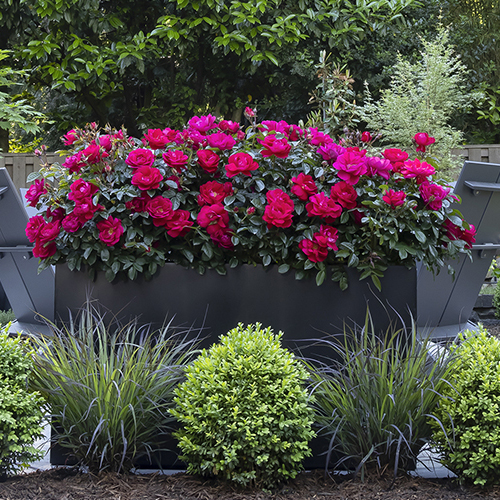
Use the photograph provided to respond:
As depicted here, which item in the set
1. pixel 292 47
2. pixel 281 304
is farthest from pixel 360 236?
pixel 292 47

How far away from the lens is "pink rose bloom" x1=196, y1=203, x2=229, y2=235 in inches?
87.7

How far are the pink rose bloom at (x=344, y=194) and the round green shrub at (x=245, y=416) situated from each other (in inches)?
28.1

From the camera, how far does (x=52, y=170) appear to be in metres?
2.51

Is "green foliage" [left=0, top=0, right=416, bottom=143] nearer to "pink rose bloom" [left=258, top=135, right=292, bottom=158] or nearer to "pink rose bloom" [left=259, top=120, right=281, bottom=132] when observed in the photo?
"pink rose bloom" [left=259, top=120, right=281, bottom=132]

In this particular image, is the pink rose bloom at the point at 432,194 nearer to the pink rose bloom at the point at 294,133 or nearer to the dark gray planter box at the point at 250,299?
the dark gray planter box at the point at 250,299

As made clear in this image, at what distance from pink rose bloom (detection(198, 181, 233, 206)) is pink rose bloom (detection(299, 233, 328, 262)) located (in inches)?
15.9

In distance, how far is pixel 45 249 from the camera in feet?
7.69

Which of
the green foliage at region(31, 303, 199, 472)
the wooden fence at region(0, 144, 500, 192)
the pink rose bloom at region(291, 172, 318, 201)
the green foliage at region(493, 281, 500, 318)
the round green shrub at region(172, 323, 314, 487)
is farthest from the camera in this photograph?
the wooden fence at region(0, 144, 500, 192)

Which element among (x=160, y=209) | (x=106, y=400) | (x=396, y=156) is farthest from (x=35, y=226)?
(x=396, y=156)

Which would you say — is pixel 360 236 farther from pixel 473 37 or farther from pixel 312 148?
pixel 473 37

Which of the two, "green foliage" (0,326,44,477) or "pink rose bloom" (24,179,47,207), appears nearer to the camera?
"green foliage" (0,326,44,477)

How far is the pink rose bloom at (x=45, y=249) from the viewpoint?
7.67 feet

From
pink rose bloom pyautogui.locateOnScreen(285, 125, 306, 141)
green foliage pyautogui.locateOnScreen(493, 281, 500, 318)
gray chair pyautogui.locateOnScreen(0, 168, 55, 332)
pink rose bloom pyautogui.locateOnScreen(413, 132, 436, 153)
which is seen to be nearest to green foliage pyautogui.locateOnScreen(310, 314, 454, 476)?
pink rose bloom pyautogui.locateOnScreen(413, 132, 436, 153)

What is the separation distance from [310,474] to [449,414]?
0.57 m
